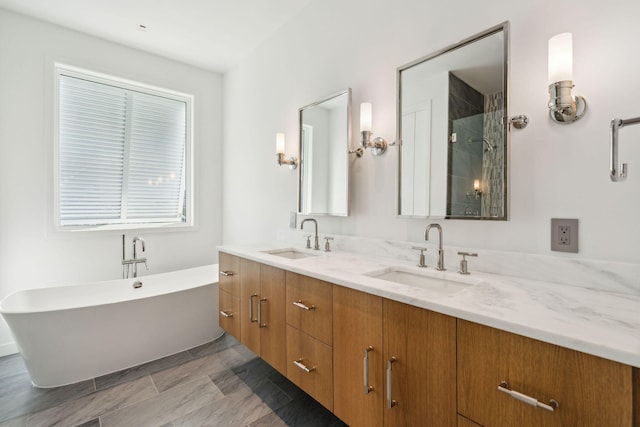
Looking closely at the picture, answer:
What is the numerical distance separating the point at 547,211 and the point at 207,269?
124 inches

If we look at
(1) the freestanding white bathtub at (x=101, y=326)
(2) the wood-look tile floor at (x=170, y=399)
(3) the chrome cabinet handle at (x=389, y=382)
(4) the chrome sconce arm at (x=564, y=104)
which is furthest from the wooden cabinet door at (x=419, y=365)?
(1) the freestanding white bathtub at (x=101, y=326)

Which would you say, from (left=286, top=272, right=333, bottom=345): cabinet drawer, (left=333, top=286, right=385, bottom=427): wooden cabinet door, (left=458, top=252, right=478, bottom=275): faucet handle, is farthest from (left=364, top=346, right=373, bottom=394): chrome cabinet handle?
(left=458, top=252, right=478, bottom=275): faucet handle

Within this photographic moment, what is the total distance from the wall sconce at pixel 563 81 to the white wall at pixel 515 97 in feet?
0.15

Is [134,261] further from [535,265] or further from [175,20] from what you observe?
[535,265]

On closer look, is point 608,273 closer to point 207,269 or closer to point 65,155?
point 207,269

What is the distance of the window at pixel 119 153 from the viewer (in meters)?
2.81

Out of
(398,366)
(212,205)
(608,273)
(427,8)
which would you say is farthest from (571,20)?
(212,205)

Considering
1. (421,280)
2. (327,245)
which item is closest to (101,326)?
(327,245)

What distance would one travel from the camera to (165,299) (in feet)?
7.86

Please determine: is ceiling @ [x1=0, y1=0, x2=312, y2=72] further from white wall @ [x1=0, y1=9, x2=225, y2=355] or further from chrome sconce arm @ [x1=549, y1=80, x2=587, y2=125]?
chrome sconce arm @ [x1=549, y1=80, x2=587, y2=125]

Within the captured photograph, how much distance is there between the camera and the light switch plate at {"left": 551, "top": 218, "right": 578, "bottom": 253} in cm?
117

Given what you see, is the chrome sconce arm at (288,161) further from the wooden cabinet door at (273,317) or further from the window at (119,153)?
the window at (119,153)

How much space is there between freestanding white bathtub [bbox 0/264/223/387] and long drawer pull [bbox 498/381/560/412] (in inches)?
91.5

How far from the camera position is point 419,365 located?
1.00 m
